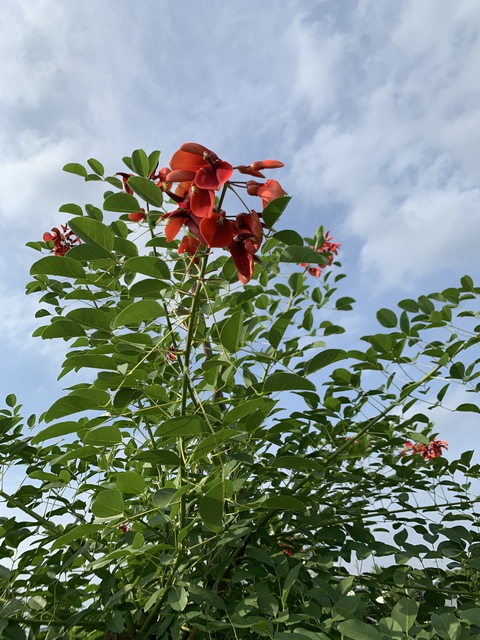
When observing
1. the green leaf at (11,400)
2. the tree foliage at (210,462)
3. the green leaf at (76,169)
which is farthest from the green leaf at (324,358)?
the green leaf at (11,400)

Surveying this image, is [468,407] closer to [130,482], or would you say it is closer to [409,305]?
[409,305]

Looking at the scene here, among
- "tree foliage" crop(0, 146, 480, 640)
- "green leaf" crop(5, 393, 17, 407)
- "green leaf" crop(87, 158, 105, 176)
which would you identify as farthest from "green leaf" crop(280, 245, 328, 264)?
"green leaf" crop(5, 393, 17, 407)

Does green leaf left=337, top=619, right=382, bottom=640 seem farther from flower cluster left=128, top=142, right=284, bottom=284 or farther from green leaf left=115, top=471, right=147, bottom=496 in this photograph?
flower cluster left=128, top=142, right=284, bottom=284

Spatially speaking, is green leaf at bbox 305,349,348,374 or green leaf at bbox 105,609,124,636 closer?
green leaf at bbox 305,349,348,374

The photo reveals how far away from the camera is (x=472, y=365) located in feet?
5.06

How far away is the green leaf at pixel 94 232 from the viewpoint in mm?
1059

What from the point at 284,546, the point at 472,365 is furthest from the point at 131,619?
the point at 472,365

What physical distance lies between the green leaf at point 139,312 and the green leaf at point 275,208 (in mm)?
240

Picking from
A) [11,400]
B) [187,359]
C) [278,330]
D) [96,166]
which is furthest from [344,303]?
[11,400]

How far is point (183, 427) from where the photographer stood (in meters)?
0.97

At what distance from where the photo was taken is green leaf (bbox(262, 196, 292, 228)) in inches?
37.5

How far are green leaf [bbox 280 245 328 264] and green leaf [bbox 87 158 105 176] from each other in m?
0.81

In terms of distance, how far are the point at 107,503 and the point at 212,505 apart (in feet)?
0.83

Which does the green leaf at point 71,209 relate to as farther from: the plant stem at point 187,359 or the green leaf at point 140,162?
the plant stem at point 187,359
